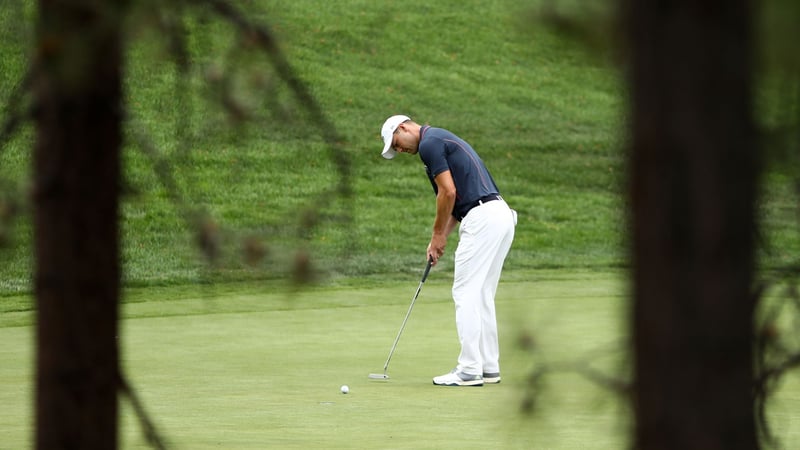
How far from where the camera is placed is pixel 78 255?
3963 mm

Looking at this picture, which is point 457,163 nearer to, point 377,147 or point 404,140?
point 404,140

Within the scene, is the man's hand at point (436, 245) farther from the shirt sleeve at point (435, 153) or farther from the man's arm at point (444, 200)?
the shirt sleeve at point (435, 153)

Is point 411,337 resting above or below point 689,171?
below

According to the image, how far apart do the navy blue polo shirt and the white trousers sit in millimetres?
112

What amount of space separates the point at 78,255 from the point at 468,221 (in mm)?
6400

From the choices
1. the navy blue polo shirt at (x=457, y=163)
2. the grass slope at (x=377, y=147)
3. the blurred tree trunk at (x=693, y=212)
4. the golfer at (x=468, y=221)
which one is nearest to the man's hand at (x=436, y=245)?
the golfer at (x=468, y=221)

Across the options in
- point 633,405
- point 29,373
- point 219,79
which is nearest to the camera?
point 633,405

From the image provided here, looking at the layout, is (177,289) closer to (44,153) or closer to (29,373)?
(29,373)

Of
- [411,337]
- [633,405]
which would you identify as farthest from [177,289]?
[633,405]

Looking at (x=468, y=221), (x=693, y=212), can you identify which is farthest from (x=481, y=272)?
(x=693, y=212)

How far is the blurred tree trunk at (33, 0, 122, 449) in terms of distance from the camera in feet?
12.9

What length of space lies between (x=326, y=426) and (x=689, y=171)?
558 cm

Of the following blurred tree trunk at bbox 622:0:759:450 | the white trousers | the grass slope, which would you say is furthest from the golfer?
blurred tree trunk at bbox 622:0:759:450

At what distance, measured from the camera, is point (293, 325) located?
13.0 meters
